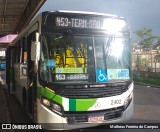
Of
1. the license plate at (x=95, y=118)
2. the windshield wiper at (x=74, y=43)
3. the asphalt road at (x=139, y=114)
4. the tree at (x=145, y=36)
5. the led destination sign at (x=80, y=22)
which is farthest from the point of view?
the tree at (x=145, y=36)

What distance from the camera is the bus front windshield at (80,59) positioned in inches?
283

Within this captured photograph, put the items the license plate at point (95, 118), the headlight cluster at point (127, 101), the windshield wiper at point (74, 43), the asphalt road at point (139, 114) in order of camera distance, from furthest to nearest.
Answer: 1. the asphalt road at point (139, 114)
2. the headlight cluster at point (127, 101)
3. the windshield wiper at point (74, 43)
4. the license plate at point (95, 118)

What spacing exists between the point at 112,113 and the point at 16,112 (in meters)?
5.02

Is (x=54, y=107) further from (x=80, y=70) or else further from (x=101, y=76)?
(x=101, y=76)

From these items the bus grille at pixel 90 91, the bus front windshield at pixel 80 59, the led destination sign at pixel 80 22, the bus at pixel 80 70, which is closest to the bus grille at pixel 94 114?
the bus at pixel 80 70

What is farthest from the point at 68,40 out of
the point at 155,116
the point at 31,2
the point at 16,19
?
the point at 16,19

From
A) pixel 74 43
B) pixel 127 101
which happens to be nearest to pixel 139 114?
pixel 127 101

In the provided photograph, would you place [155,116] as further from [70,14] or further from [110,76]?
[70,14]

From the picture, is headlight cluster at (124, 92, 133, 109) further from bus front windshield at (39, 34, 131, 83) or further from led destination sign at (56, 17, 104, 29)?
led destination sign at (56, 17, 104, 29)

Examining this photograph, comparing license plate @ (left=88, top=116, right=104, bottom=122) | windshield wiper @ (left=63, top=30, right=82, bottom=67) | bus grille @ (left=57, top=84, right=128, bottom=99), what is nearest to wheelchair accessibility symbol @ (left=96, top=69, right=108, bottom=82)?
bus grille @ (left=57, top=84, right=128, bottom=99)

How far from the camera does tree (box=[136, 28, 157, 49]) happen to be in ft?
229

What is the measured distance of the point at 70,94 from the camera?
278 inches

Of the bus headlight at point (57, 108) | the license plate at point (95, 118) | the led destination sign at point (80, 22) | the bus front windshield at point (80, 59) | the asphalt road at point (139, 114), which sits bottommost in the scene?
the asphalt road at point (139, 114)

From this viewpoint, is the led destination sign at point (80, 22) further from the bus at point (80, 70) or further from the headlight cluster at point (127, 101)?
the headlight cluster at point (127, 101)
